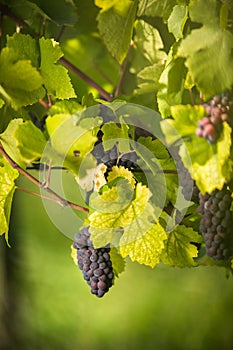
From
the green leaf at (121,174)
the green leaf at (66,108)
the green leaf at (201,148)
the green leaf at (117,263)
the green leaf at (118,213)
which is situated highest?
the green leaf at (201,148)

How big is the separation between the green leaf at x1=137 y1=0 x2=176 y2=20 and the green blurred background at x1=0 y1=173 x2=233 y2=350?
4.27 ft

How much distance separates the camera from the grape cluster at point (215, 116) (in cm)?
42

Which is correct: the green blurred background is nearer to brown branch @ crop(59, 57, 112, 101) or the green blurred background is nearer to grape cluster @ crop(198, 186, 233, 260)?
brown branch @ crop(59, 57, 112, 101)

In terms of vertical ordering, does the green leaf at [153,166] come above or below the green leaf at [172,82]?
below

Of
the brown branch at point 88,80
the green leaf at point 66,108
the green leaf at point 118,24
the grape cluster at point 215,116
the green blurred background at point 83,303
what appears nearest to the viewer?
the grape cluster at point 215,116

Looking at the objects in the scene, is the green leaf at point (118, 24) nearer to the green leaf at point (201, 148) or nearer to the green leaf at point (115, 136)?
the green leaf at point (115, 136)

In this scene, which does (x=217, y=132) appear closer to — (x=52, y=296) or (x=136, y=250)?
(x=136, y=250)

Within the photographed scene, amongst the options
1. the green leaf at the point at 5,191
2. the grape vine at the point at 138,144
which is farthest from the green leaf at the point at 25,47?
the green leaf at the point at 5,191

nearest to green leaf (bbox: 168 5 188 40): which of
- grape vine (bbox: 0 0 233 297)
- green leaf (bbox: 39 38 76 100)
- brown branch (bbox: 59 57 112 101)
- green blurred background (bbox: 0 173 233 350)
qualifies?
grape vine (bbox: 0 0 233 297)

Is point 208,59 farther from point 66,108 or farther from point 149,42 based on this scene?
point 149,42

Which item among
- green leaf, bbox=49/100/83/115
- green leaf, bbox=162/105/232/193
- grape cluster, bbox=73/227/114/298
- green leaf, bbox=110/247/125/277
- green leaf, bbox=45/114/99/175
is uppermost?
green leaf, bbox=162/105/232/193

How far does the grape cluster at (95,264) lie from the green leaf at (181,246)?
0.20 feet

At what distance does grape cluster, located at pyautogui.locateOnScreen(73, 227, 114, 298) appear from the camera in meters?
0.56

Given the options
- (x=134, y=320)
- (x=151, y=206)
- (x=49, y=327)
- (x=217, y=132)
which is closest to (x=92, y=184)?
(x=151, y=206)
